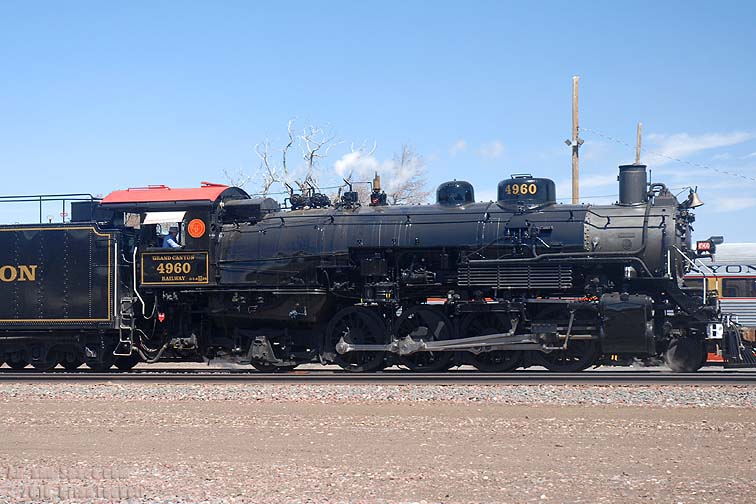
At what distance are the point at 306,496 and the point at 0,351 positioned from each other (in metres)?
12.8

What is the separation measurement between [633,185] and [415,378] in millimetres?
5440

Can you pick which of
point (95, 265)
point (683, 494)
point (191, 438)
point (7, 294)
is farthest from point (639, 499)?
point (7, 294)

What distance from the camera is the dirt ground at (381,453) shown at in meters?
7.62

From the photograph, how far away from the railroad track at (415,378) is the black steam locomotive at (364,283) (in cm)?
50

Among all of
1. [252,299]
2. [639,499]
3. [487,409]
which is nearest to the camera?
[639,499]

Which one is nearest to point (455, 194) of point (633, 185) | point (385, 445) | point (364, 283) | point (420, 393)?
Answer: point (364, 283)

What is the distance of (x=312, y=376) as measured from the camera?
15.7 metres

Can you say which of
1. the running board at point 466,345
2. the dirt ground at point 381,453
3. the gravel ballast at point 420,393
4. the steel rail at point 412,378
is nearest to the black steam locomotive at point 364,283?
the running board at point 466,345

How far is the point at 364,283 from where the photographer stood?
1662 centimetres

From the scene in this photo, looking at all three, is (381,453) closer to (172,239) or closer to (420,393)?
(420,393)

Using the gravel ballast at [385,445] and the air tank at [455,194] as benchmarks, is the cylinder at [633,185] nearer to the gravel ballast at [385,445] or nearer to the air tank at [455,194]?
the air tank at [455,194]

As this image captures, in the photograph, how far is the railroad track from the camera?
14.4 meters

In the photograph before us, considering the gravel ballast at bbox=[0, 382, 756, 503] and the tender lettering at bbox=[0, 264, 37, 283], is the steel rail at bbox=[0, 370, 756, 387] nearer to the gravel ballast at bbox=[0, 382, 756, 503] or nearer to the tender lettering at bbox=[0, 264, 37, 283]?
the gravel ballast at bbox=[0, 382, 756, 503]

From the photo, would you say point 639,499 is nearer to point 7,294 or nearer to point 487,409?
A: point 487,409
